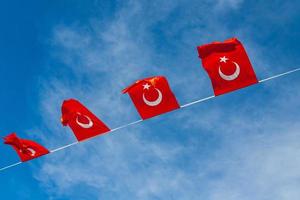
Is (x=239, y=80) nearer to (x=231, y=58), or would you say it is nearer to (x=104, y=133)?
(x=231, y=58)

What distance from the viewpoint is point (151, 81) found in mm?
13578

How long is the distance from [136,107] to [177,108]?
1434 mm

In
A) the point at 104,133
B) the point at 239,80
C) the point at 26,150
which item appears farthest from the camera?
the point at 26,150

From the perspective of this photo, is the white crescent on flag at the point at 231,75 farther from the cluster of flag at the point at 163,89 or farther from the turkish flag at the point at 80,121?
the turkish flag at the point at 80,121

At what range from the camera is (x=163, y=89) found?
531 inches

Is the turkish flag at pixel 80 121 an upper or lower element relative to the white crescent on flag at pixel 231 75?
upper

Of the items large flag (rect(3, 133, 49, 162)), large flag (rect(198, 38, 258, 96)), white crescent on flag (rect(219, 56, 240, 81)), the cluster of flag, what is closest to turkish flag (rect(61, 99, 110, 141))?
the cluster of flag

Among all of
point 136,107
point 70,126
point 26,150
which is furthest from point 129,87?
point 26,150

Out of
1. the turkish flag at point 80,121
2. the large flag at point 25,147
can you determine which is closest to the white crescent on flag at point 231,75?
the turkish flag at point 80,121

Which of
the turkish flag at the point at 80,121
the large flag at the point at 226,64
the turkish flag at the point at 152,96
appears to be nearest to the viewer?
the large flag at the point at 226,64

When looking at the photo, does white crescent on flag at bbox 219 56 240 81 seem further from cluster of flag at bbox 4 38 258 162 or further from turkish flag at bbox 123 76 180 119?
turkish flag at bbox 123 76 180 119

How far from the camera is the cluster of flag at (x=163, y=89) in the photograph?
42.3 feet

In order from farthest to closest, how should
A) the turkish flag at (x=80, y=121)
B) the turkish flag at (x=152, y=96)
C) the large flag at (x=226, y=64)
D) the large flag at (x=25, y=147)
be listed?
the large flag at (x=25, y=147)
the turkish flag at (x=80, y=121)
the turkish flag at (x=152, y=96)
the large flag at (x=226, y=64)

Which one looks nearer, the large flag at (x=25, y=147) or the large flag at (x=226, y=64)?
the large flag at (x=226, y=64)
